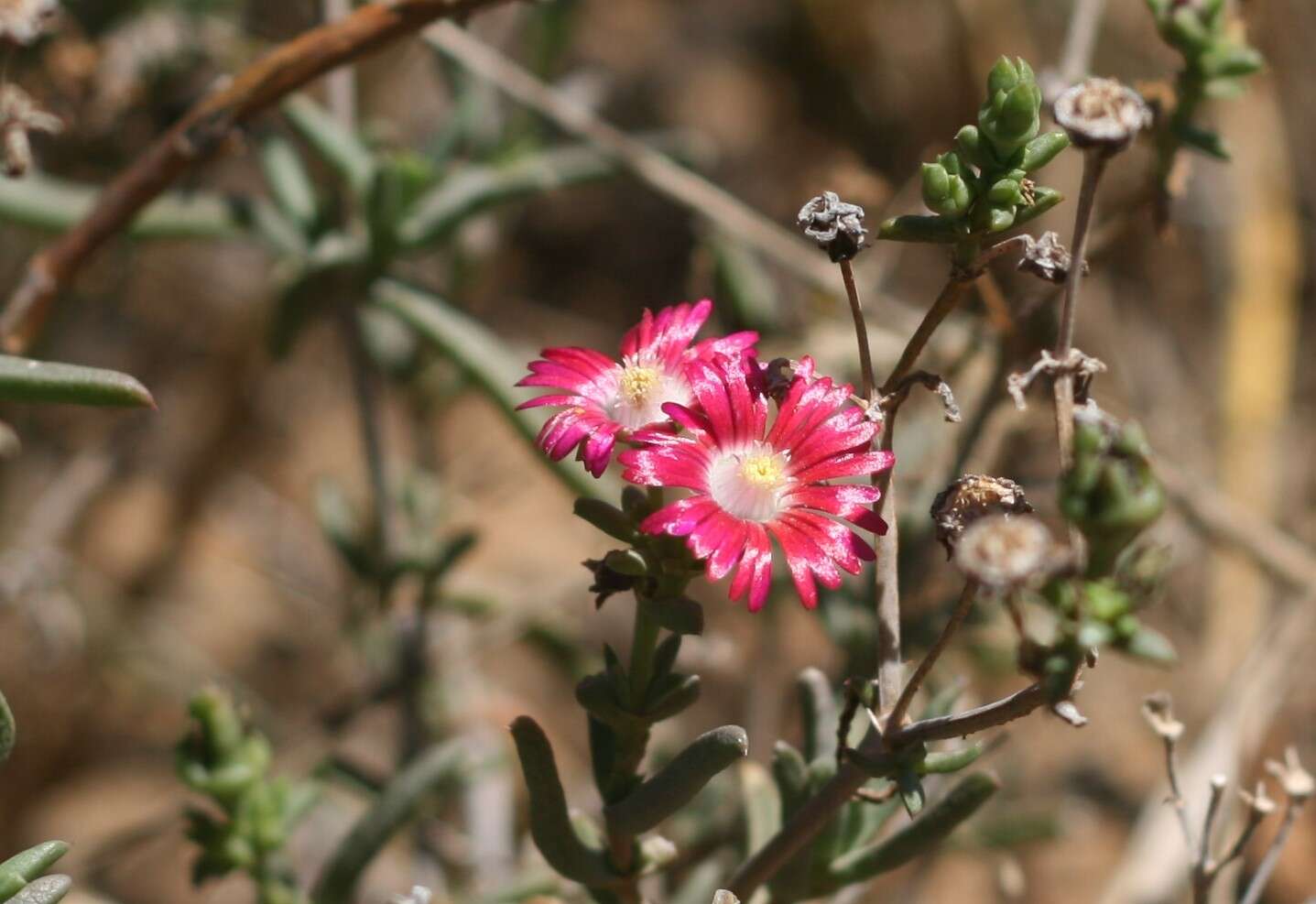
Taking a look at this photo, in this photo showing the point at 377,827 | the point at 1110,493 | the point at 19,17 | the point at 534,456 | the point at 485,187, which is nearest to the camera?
the point at 1110,493

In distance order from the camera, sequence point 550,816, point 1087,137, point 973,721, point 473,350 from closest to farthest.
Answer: point 1087,137 < point 973,721 < point 550,816 < point 473,350

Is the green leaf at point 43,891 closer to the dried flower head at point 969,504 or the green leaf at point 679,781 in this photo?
the green leaf at point 679,781

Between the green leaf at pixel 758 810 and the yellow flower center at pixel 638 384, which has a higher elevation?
the yellow flower center at pixel 638 384

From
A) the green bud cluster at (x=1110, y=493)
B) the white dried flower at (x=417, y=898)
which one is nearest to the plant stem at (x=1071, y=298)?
the green bud cluster at (x=1110, y=493)

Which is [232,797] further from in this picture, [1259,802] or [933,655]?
[1259,802]

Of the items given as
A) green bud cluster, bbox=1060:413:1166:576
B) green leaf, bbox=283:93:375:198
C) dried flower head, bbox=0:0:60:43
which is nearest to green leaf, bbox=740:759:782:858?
green bud cluster, bbox=1060:413:1166:576

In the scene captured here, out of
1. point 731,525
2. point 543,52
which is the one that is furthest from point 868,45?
point 731,525

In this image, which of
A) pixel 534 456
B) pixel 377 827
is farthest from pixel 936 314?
pixel 534 456
